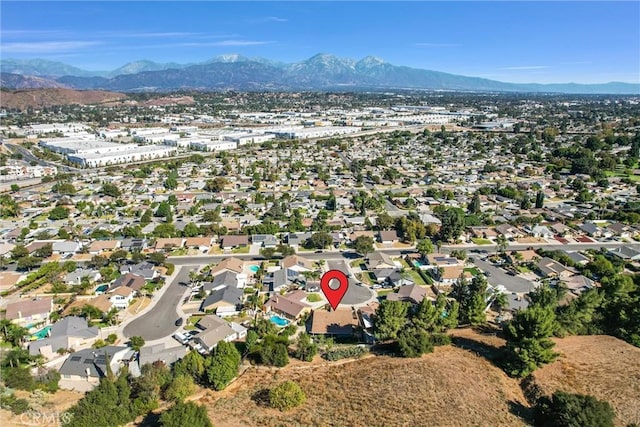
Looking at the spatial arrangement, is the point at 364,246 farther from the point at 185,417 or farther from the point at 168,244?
the point at 185,417

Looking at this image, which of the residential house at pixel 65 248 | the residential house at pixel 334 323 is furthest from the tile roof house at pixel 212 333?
the residential house at pixel 65 248

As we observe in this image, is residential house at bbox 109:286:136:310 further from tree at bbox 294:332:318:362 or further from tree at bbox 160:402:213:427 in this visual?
tree at bbox 160:402:213:427

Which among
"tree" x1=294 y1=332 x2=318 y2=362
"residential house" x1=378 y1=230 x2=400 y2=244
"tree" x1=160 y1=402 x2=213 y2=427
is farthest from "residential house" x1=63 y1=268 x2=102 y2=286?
"residential house" x1=378 y1=230 x2=400 y2=244

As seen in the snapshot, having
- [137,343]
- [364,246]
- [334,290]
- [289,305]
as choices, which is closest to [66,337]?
[137,343]

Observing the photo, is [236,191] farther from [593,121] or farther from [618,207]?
[593,121]

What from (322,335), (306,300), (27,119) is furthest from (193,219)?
(27,119)
